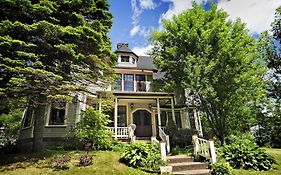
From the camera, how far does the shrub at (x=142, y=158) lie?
794 centimetres

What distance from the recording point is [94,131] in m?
10.8

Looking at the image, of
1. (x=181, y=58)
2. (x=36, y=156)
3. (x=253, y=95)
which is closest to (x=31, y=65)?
(x=36, y=156)

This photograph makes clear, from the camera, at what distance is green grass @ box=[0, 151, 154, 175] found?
7.03 meters

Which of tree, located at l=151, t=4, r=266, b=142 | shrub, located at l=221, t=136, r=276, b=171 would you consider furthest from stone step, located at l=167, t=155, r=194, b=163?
tree, located at l=151, t=4, r=266, b=142

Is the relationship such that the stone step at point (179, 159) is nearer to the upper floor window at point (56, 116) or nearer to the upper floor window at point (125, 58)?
the upper floor window at point (56, 116)

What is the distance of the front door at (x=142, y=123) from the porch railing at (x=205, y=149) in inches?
265

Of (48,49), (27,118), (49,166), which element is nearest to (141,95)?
(48,49)

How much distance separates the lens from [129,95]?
46.5ft

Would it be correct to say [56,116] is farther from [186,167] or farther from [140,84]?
[186,167]

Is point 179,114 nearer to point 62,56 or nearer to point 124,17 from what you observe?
point 124,17

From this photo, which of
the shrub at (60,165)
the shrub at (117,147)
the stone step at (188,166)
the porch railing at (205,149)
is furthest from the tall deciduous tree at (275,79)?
the shrub at (60,165)

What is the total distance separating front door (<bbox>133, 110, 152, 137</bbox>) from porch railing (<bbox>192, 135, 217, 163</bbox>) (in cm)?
672

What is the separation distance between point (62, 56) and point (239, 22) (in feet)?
40.9

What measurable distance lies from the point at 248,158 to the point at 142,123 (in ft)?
30.4
